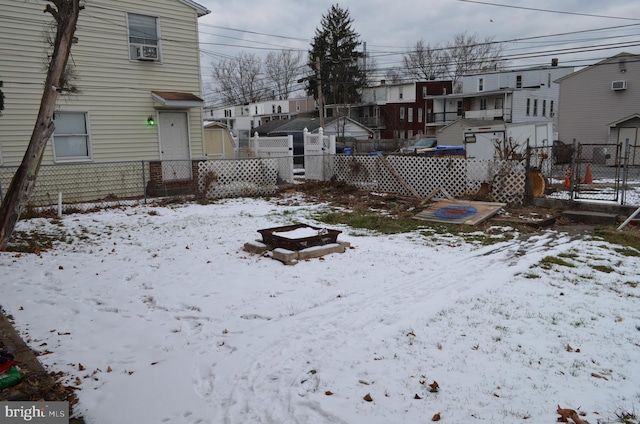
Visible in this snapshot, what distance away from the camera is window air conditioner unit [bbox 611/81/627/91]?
103 feet

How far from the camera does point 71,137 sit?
1330cm

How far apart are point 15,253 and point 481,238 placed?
333 inches

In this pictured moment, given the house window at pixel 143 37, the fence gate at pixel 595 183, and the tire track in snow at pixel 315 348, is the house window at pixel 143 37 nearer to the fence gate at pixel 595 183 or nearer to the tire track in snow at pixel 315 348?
the tire track in snow at pixel 315 348

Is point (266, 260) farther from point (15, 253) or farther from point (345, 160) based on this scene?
point (345, 160)

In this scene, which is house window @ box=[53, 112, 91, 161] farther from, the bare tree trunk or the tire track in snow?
the tire track in snow

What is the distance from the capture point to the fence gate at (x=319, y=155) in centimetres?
1788

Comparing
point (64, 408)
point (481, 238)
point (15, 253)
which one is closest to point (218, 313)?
point (64, 408)

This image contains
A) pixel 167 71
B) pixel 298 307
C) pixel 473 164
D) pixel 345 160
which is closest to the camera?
pixel 298 307

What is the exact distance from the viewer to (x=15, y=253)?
25.2ft

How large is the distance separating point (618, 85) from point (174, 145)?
3089cm

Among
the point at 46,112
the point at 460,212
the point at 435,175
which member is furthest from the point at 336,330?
the point at 435,175

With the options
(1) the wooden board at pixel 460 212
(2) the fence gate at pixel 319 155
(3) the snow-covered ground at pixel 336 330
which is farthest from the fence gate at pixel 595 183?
(2) the fence gate at pixel 319 155

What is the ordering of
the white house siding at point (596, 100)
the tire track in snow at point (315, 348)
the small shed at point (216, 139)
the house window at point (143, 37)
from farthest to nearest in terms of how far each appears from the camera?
the white house siding at point (596, 100) → the small shed at point (216, 139) → the house window at point (143, 37) → the tire track in snow at point (315, 348)

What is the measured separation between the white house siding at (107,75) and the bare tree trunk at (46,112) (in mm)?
5487
